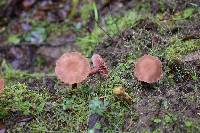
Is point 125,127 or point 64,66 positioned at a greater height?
point 64,66

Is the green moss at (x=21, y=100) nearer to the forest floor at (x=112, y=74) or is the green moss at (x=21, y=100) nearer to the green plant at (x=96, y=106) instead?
the forest floor at (x=112, y=74)

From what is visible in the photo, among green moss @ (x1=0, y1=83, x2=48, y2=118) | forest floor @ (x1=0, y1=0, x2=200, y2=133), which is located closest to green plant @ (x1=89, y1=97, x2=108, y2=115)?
forest floor @ (x1=0, y1=0, x2=200, y2=133)

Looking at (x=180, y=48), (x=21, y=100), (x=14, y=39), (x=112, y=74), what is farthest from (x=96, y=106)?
(x=14, y=39)

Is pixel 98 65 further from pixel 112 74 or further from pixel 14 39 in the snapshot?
pixel 14 39

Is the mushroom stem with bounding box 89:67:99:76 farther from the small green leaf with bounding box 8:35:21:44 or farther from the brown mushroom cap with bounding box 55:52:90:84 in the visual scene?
the small green leaf with bounding box 8:35:21:44

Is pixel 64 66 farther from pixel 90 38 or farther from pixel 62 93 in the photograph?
pixel 90 38

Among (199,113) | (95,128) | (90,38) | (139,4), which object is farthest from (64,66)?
(139,4)
